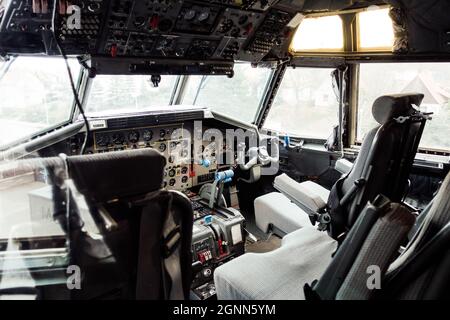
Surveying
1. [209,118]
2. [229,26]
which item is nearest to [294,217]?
[209,118]

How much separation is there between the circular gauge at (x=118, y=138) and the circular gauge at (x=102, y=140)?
54mm

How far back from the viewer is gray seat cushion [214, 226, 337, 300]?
61.5 inches

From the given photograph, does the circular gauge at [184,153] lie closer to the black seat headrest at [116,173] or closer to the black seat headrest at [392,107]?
the black seat headrest at [392,107]

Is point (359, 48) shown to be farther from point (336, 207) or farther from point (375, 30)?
point (336, 207)

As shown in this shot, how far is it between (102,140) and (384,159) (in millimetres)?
1884

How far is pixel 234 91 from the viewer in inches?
158

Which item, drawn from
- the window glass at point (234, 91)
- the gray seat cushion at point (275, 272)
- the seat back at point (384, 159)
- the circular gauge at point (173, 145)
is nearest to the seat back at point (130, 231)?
the gray seat cushion at point (275, 272)

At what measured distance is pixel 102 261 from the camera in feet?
3.24

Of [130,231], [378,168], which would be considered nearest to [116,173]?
[130,231]

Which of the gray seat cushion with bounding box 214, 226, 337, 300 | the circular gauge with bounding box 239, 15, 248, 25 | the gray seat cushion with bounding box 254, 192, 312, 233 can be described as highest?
the circular gauge with bounding box 239, 15, 248, 25

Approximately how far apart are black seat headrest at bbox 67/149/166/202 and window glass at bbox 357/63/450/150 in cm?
266

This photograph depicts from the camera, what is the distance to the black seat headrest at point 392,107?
189cm

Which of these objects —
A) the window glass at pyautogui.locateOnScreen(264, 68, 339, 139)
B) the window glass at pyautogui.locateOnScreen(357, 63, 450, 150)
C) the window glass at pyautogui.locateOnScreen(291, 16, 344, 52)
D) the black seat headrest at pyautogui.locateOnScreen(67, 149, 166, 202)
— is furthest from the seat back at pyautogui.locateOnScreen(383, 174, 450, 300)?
the window glass at pyautogui.locateOnScreen(264, 68, 339, 139)

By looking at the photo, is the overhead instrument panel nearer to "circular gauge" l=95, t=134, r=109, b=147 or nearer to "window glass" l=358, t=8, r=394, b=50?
"circular gauge" l=95, t=134, r=109, b=147
